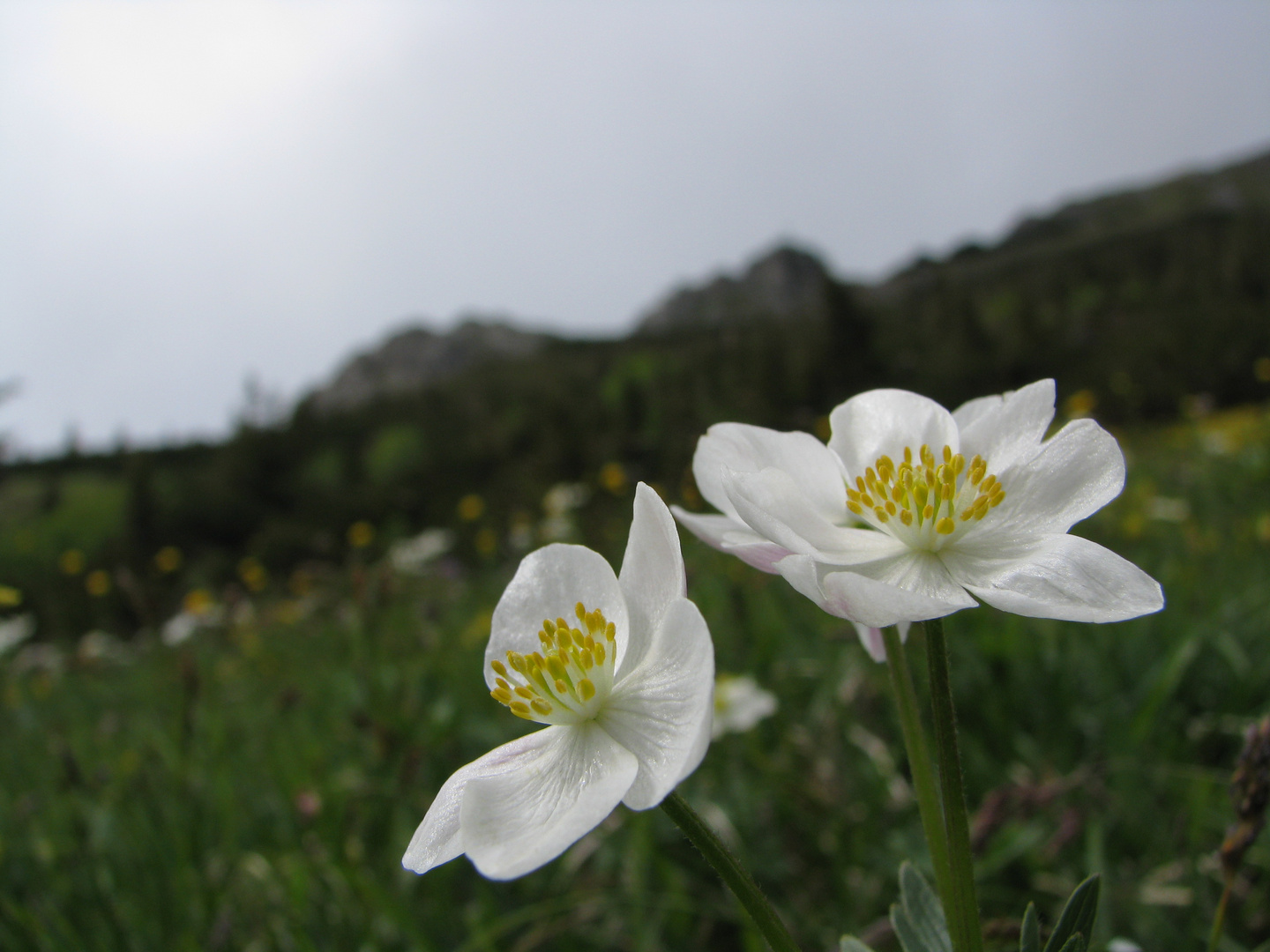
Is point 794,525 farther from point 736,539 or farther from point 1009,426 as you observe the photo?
point 1009,426

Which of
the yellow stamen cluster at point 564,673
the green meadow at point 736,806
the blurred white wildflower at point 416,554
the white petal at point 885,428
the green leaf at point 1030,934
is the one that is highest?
the white petal at point 885,428

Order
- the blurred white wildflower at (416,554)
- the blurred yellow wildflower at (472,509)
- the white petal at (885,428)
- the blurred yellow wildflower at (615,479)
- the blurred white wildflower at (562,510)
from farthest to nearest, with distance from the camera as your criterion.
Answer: the blurred yellow wildflower at (472,509), the blurred white wildflower at (416,554), the blurred yellow wildflower at (615,479), the blurred white wildflower at (562,510), the white petal at (885,428)

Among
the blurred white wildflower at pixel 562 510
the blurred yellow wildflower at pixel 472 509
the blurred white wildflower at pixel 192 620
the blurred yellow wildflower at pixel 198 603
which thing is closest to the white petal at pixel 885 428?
the blurred white wildflower at pixel 562 510

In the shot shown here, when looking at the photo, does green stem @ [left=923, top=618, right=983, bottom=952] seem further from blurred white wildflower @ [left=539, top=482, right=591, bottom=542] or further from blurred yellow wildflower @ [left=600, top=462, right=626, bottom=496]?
blurred yellow wildflower @ [left=600, top=462, right=626, bottom=496]

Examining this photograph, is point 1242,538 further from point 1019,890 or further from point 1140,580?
point 1140,580

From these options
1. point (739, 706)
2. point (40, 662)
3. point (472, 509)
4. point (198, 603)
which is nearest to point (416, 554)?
point (472, 509)

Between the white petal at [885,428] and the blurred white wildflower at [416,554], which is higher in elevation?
the white petal at [885,428]

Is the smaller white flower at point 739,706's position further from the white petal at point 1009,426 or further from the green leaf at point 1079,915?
the green leaf at point 1079,915
